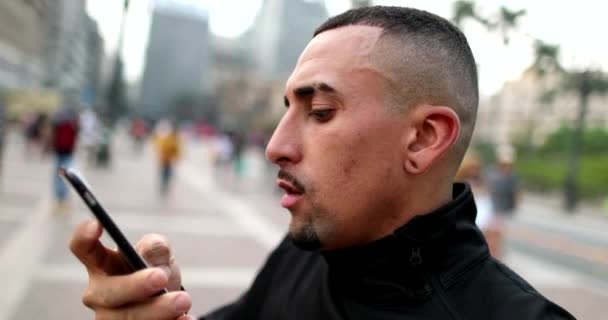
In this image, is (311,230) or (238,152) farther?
(238,152)

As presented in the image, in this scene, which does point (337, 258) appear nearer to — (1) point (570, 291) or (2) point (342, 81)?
(2) point (342, 81)

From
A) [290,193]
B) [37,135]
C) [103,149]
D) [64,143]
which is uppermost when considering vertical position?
[290,193]

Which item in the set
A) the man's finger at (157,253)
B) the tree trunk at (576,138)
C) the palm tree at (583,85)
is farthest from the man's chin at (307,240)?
the tree trunk at (576,138)

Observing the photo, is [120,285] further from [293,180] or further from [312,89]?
[312,89]

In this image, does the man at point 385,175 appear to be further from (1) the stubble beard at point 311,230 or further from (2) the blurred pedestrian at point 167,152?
(2) the blurred pedestrian at point 167,152

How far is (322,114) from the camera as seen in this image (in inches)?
43.7

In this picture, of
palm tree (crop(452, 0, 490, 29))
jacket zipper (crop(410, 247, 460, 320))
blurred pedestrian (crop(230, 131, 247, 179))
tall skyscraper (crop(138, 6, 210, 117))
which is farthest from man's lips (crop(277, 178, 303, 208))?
tall skyscraper (crop(138, 6, 210, 117))

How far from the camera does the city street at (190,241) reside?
15.4ft

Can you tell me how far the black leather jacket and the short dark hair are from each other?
8.1 inches

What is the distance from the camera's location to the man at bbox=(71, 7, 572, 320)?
1086 millimetres

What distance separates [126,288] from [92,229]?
112 mm

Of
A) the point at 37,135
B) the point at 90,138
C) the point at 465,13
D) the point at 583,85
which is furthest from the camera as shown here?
the point at 583,85

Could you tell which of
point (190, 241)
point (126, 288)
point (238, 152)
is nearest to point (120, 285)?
point (126, 288)

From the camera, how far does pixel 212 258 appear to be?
6.21m
